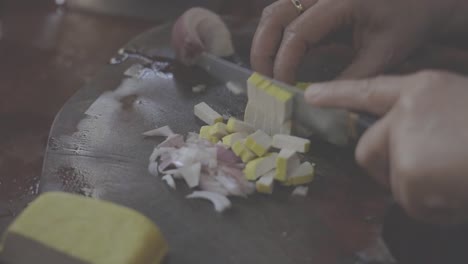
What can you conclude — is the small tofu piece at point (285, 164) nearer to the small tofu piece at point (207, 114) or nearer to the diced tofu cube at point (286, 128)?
the diced tofu cube at point (286, 128)

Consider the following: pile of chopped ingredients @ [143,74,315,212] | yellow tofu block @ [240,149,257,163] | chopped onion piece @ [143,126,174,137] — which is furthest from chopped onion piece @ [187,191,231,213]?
chopped onion piece @ [143,126,174,137]

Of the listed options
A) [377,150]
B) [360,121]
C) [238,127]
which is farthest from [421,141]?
[238,127]

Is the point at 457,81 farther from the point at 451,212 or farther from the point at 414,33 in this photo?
the point at 414,33

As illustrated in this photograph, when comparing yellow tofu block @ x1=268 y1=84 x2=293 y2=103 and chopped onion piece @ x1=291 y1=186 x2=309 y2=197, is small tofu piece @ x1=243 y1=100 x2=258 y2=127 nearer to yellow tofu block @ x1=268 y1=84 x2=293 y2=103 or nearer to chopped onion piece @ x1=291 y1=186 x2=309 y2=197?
yellow tofu block @ x1=268 y1=84 x2=293 y2=103

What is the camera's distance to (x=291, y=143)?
1183 mm

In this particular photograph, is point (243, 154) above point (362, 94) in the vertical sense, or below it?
below

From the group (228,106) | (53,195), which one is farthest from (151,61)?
(53,195)

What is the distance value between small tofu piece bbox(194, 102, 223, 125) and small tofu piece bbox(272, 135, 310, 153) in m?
→ 0.16

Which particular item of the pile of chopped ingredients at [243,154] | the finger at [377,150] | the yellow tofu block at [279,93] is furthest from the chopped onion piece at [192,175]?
the finger at [377,150]

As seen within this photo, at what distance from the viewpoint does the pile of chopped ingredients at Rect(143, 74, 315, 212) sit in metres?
1.12

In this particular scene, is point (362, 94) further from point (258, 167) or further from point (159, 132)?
point (159, 132)

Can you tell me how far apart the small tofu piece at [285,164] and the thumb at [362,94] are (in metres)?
0.12

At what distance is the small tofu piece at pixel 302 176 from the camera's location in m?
1.12

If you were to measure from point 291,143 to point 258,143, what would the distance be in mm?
71
